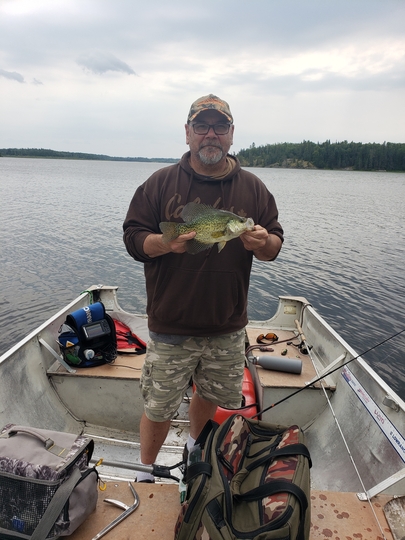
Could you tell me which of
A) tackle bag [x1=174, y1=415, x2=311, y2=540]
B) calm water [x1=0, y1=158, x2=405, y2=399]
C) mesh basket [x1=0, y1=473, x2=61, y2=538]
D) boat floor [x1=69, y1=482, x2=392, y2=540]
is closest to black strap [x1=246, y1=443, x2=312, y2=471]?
tackle bag [x1=174, y1=415, x2=311, y2=540]

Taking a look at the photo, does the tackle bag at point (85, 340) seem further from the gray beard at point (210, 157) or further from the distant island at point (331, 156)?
the distant island at point (331, 156)

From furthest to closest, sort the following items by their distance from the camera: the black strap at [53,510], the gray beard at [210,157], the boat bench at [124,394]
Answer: the boat bench at [124,394], the gray beard at [210,157], the black strap at [53,510]

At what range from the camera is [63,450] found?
212cm

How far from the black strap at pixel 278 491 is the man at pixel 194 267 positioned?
1153mm

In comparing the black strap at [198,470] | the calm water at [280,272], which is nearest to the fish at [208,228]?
the black strap at [198,470]

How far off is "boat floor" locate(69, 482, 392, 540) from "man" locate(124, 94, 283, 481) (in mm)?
605

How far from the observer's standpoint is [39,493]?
193cm

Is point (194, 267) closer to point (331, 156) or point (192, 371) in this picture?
point (192, 371)

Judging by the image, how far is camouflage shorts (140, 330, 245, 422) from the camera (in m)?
2.89

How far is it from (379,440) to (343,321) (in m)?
8.04

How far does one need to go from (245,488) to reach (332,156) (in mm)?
126689

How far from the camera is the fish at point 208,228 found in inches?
99.0

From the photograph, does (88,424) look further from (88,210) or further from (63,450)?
(88,210)

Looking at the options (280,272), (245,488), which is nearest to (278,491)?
(245,488)
